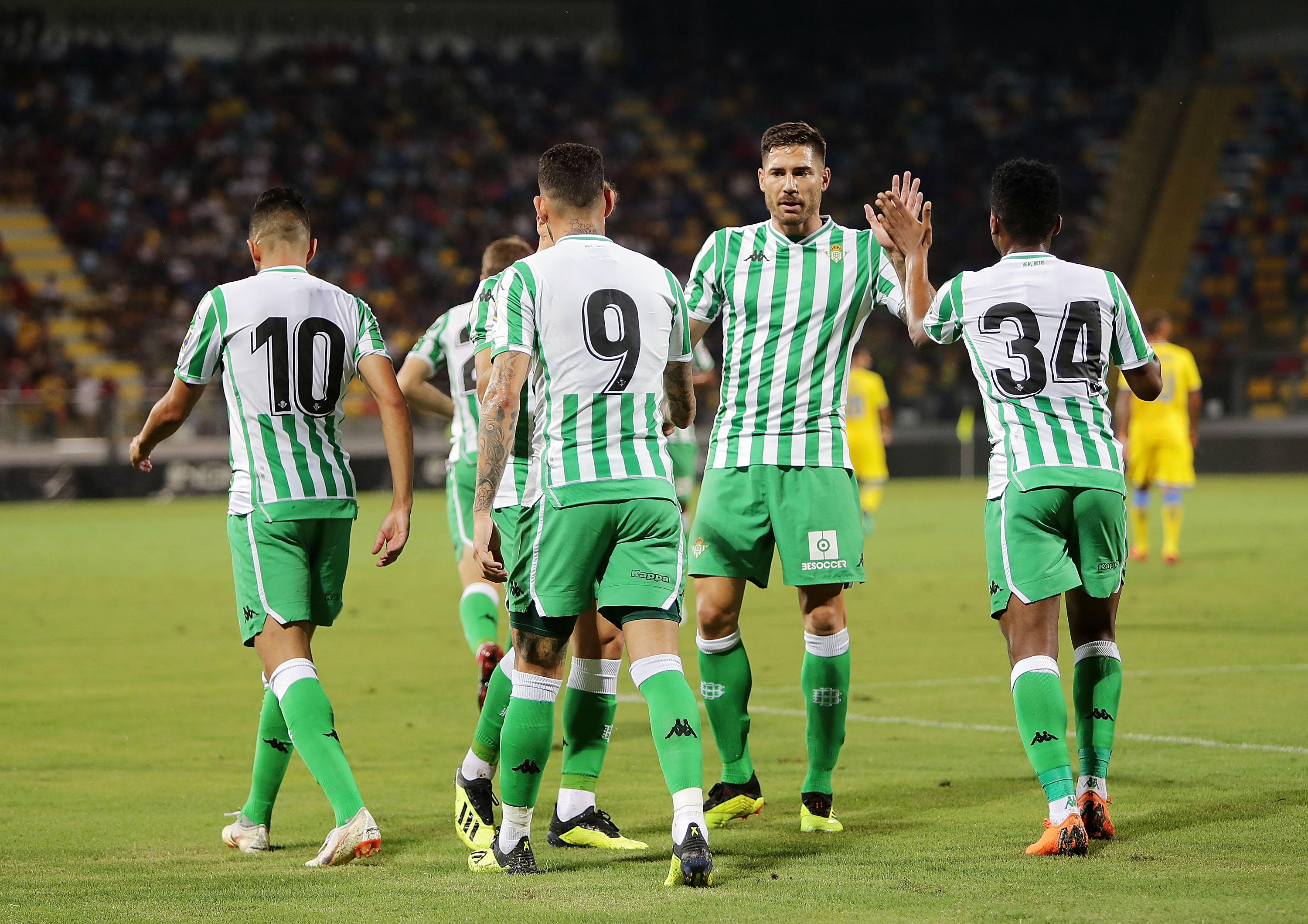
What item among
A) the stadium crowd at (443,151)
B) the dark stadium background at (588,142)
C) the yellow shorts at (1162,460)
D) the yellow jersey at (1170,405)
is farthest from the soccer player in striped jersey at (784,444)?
the stadium crowd at (443,151)

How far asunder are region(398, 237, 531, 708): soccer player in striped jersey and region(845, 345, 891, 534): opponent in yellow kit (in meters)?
11.4

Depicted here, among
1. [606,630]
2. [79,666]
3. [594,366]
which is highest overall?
[594,366]

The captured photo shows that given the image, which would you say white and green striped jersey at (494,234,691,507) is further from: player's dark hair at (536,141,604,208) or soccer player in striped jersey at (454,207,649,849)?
soccer player in striped jersey at (454,207,649,849)

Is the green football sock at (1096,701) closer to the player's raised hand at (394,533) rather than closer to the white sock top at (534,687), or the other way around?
the white sock top at (534,687)

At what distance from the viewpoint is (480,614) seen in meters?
7.92

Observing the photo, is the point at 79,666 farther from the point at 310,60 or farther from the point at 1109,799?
the point at 310,60

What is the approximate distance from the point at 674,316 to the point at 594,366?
0.33 metres

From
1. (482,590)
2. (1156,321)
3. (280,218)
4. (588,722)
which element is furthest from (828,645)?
(1156,321)

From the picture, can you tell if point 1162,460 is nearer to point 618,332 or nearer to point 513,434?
point 618,332

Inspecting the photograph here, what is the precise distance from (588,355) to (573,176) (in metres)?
0.55

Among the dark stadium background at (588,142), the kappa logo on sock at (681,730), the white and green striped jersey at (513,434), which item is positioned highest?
the dark stadium background at (588,142)

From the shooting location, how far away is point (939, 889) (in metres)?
4.61

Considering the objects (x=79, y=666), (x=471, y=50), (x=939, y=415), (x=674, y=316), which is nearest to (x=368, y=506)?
(x=939, y=415)

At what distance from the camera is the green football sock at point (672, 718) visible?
4.79 m
